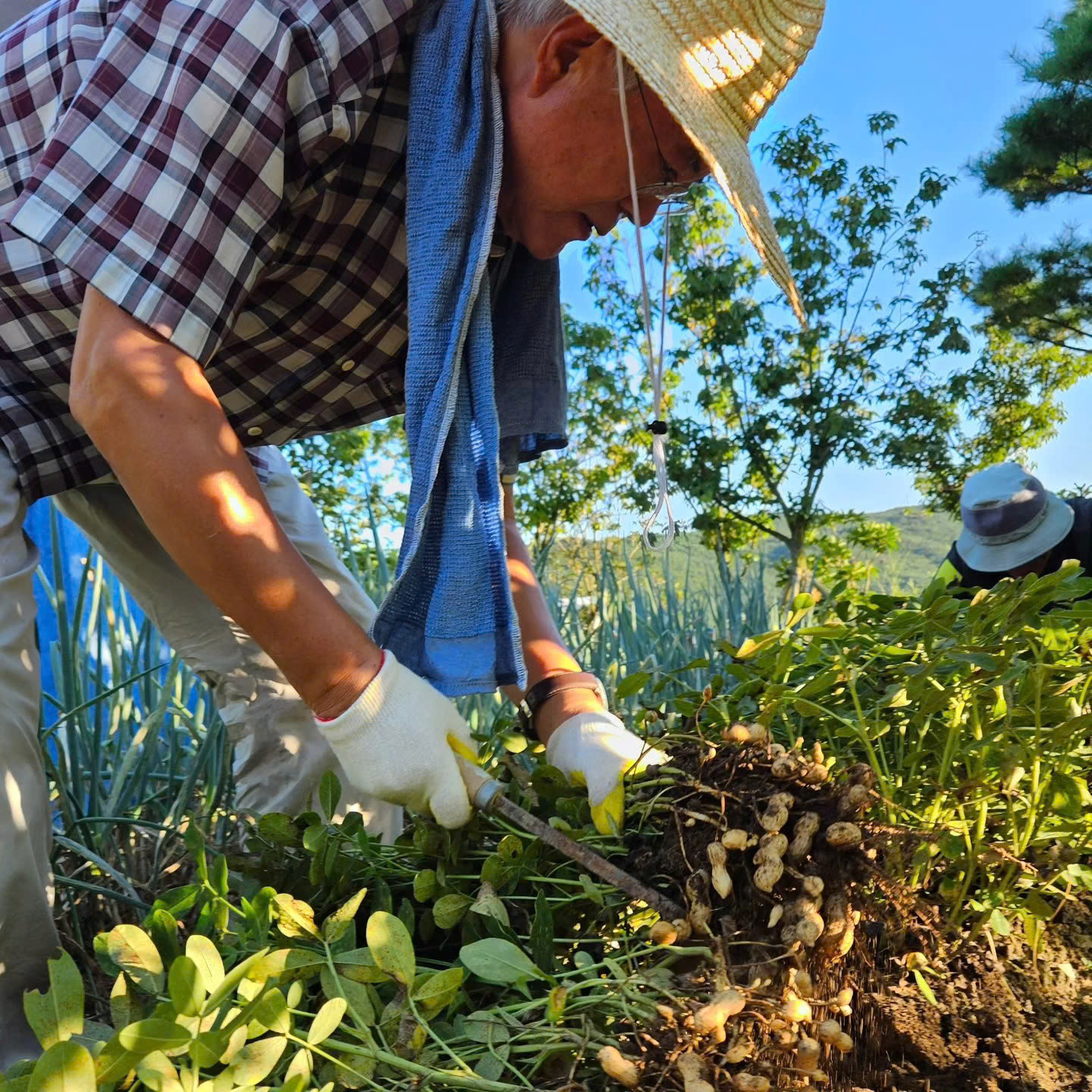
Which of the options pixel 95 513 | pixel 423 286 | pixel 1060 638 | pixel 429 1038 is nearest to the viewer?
pixel 429 1038

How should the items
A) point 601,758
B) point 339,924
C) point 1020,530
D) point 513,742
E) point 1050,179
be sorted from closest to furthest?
point 339,924 < point 601,758 < point 513,742 < point 1020,530 < point 1050,179

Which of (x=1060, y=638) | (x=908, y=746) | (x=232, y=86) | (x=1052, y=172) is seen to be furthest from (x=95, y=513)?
(x=1052, y=172)

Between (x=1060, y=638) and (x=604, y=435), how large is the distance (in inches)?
449

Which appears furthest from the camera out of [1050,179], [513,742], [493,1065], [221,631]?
[1050,179]

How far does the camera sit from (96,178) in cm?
92

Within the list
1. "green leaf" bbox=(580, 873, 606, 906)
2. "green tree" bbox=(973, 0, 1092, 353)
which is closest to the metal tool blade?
"green leaf" bbox=(580, 873, 606, 906)

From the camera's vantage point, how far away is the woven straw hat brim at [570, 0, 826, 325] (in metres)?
0.97

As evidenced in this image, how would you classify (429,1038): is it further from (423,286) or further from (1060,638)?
(423,286)

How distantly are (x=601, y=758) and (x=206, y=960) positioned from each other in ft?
1.81

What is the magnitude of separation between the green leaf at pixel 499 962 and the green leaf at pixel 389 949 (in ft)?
0.12

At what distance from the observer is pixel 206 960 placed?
566 millimetres

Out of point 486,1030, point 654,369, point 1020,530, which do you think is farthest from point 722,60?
point 1020,530

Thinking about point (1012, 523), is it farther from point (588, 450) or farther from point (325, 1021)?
point (588, 450)

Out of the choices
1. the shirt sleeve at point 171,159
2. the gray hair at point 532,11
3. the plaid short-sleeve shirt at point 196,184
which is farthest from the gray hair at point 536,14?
the shirt sleeve at point 171,159
